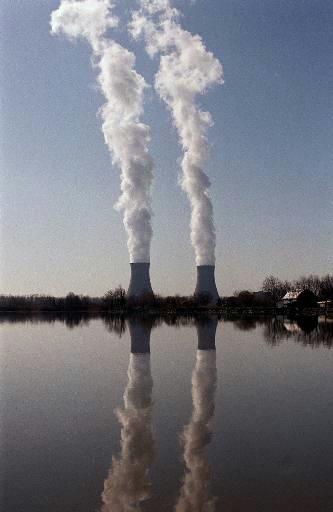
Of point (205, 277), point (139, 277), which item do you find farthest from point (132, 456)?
point (205, 277)

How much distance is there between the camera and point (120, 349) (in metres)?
18.6

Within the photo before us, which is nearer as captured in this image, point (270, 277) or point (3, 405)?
point (3, 405)

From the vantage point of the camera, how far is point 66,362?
15.4 meters

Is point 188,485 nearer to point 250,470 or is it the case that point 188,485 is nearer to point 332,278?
point 250,470

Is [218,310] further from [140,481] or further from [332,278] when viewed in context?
[140,481]

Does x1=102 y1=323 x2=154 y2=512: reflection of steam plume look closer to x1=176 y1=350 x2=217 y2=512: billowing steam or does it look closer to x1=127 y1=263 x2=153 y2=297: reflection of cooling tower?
x1=176 y1=350 x2=217 y2=512: billowing steam

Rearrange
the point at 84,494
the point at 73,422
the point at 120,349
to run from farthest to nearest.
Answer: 1. the point at 120,349
2. the point at 73,422
3. the point at 84,494

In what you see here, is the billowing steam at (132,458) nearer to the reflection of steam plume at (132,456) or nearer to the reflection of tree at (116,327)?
the reflection of steam plume at (132,456)

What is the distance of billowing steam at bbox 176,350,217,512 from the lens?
16.4 ft

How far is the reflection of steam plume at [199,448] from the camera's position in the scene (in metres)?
5.02

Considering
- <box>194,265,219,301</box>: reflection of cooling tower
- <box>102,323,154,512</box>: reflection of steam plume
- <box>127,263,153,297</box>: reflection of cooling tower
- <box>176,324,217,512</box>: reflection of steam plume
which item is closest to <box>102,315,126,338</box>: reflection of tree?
<box>127,263,153,297</box>: reflection of cooling tower

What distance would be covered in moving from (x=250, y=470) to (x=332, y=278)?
82809 mm

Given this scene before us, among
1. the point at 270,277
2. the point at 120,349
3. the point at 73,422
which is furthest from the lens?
the point at 270,277

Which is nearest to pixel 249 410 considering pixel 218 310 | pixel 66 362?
pixel 66 362
